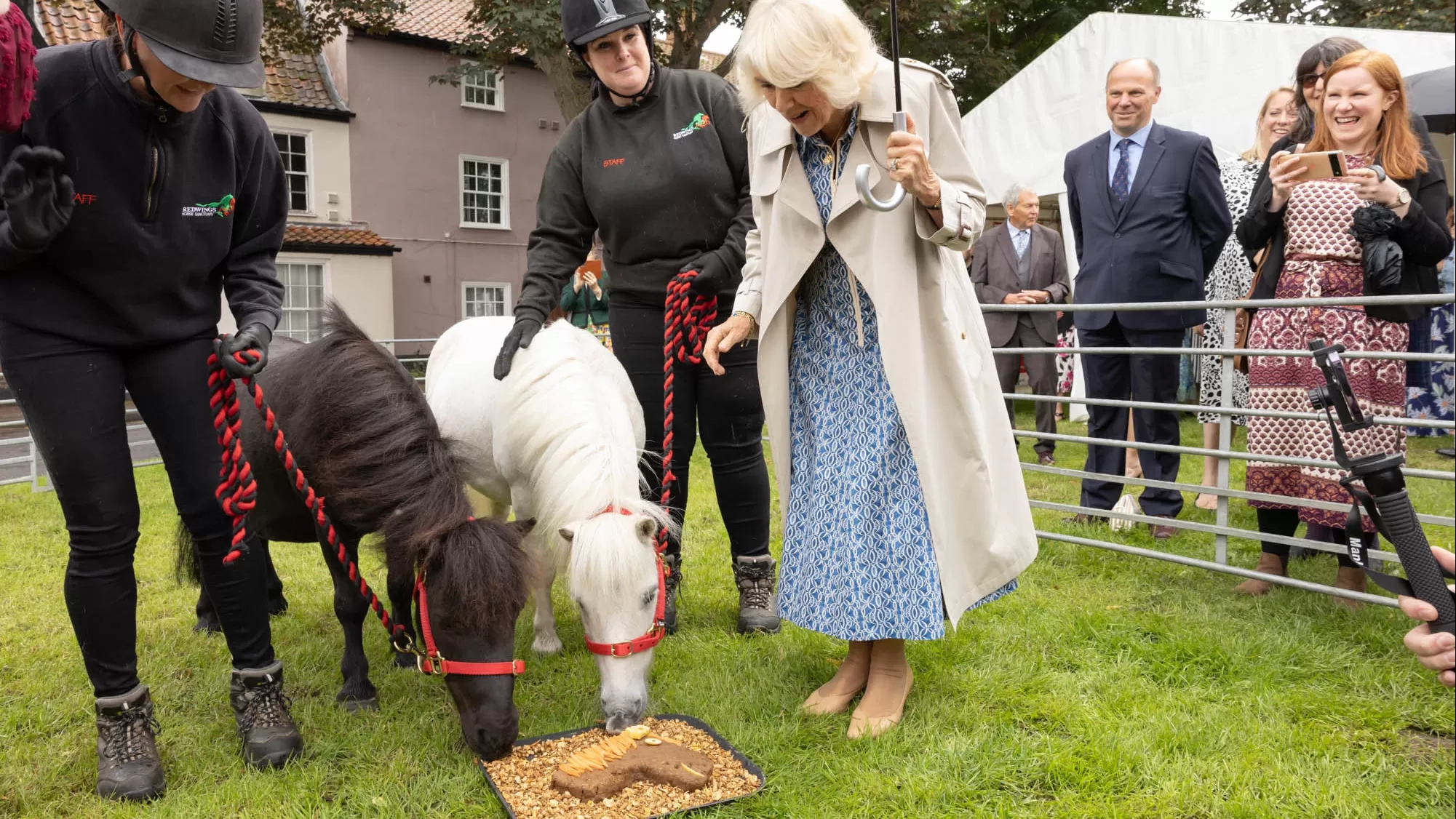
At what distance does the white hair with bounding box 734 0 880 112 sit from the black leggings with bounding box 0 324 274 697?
1.81 m

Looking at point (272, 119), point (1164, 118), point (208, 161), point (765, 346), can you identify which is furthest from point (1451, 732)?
point (272, 119)

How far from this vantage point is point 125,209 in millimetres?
2596

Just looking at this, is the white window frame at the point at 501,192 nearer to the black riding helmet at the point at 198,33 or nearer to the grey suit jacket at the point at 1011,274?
the grey suit jacket at the point at 1011,274

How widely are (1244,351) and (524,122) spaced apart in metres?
21.4

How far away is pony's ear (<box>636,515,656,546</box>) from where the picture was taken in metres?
2.88

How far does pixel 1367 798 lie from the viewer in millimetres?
Answer: 2395

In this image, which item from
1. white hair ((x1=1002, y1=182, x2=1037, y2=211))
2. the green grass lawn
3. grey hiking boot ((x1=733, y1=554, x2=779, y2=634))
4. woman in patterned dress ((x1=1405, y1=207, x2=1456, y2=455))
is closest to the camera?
the green grass lawn

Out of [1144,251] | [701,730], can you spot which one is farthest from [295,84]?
[701,730]

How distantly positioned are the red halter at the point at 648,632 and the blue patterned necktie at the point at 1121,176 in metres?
3.44

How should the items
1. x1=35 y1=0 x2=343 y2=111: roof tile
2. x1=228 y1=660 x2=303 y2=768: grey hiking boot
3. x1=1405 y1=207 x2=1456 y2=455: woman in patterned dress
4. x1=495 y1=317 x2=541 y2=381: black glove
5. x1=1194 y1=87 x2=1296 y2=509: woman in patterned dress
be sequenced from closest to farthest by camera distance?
x1=228 y1=660 x2=303 y2=768: grey hiking boot, x1=495 y1=317 x2=541 y2=381: black glove, x1=1194 y1=87 x2=1296 y2=509: woman in patterned dress, x1=1405 y1=207 x2=1456 y2=455: woman in patterned dress, x1=35 y1=0 x2=343 y2=111: roof tile

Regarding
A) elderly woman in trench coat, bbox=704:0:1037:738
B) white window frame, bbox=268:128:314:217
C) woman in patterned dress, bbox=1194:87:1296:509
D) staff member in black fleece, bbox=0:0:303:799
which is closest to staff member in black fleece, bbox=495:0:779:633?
elderly woman in trench coat, bbox=704:0:1037:738

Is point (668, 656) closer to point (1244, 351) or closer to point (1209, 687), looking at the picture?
point (1209, 687)

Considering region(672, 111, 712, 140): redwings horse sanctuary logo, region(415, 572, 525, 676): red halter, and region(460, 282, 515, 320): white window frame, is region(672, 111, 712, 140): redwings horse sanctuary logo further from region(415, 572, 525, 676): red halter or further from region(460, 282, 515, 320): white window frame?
region(460, 282, 515, 320): white window frame

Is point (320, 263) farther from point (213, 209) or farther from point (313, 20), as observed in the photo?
point (213, 209)
